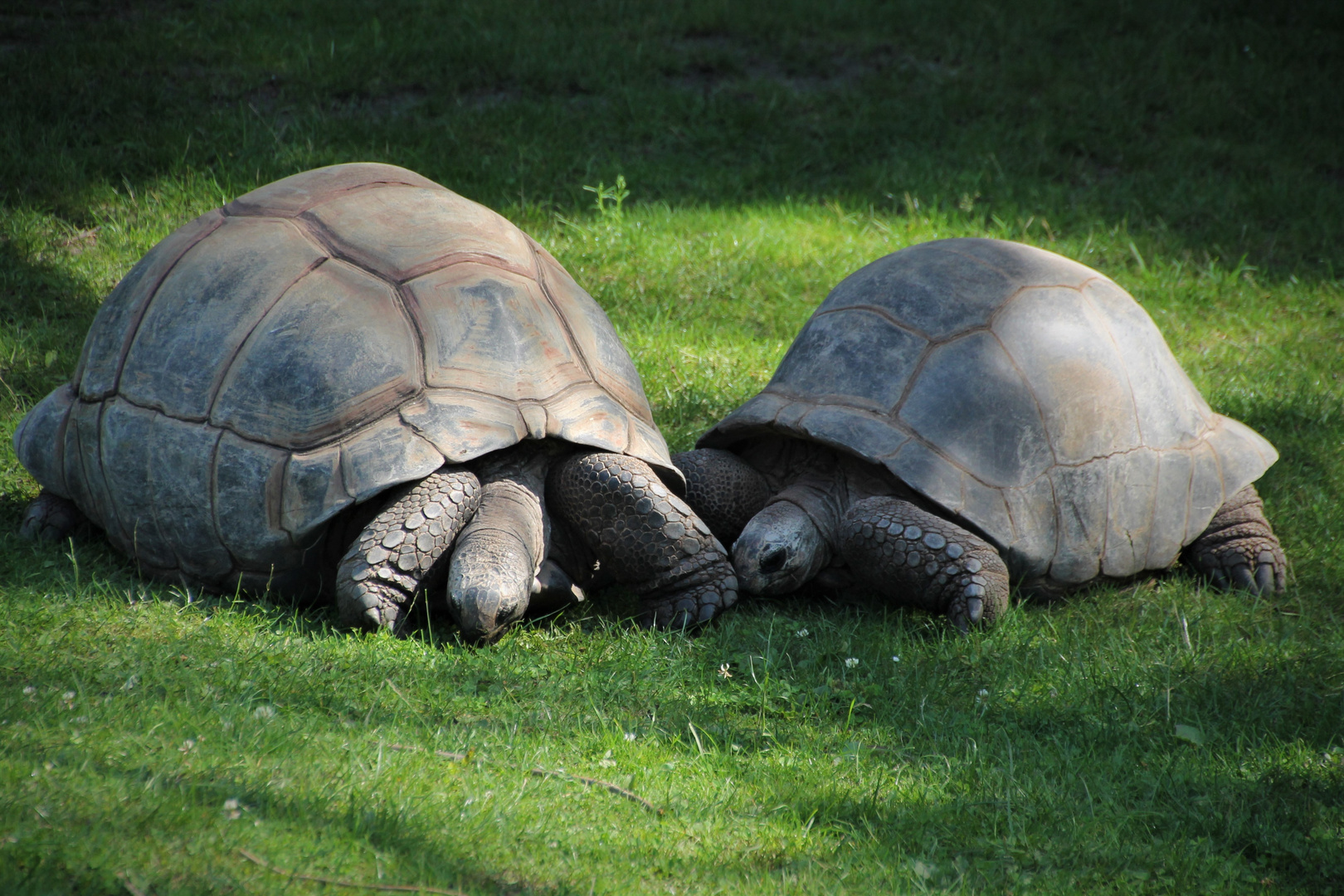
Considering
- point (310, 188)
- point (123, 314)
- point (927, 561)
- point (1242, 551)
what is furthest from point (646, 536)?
point (1242, 551)

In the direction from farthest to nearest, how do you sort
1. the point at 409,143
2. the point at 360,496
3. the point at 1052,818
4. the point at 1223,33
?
the point at 1223,33 → the point at 409,143 → the point at 360,496 → the point at 1052,818

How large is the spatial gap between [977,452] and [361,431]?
198cm

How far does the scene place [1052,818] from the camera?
260 centimetres

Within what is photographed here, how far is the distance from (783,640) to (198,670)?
169 cm

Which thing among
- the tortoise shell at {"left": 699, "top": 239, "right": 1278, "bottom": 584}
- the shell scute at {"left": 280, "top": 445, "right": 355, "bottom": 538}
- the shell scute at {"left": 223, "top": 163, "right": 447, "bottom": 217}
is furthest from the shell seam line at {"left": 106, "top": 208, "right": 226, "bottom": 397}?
the tortoise shell at {"left": 699, "top": 239, "right": 1278, "bottom": 584}

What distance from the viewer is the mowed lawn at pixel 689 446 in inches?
91.9

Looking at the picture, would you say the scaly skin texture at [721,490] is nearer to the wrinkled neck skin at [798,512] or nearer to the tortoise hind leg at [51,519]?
the wrinkled neck skin at [798,512]

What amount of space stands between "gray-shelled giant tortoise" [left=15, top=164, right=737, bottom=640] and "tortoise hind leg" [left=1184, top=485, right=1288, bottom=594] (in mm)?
1934

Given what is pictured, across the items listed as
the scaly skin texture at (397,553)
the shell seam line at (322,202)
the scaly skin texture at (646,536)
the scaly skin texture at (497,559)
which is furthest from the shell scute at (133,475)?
the scaly skin texture at (646,536)

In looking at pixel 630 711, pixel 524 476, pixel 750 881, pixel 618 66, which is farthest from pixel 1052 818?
pixel 618 66

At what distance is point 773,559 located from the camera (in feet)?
12.1

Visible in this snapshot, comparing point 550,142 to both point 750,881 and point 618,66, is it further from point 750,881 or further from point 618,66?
point 750,881

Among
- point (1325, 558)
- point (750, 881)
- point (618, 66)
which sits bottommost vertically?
point (1325, 558)

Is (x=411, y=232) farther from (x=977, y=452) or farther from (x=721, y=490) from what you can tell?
(x=977, y=452)
